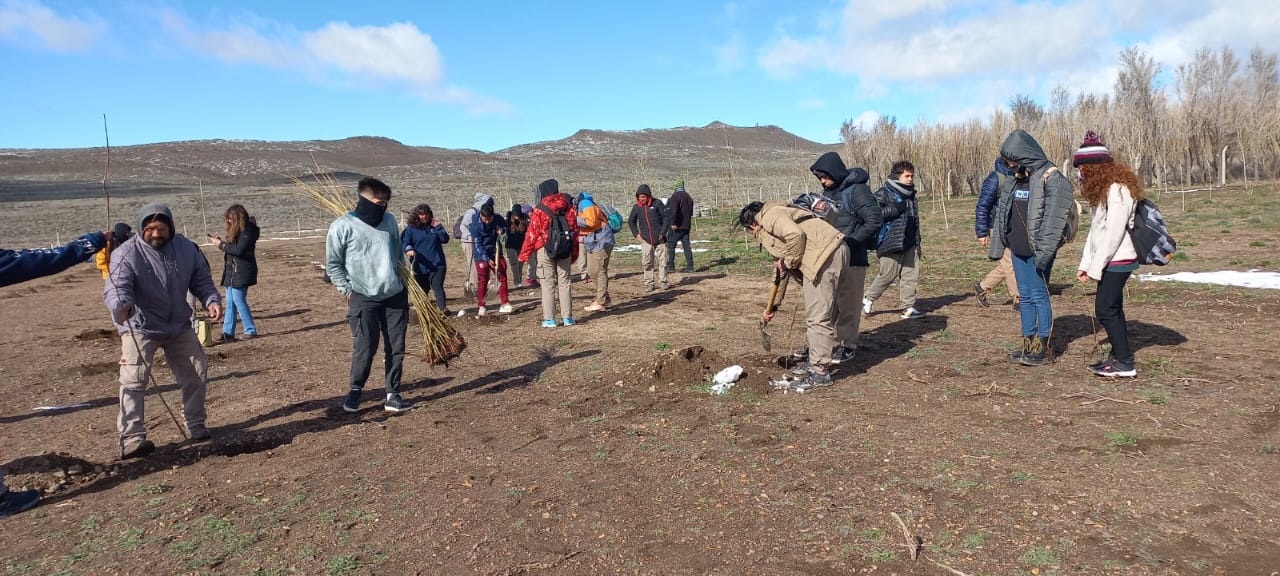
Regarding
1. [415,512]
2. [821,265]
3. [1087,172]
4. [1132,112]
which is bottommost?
[415,512]

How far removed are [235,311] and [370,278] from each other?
485cm

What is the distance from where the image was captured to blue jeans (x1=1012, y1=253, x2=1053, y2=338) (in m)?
6.32

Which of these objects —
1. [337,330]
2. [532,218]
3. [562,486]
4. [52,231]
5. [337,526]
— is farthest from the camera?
[52,231]

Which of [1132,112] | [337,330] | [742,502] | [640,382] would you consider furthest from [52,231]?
[1132,112]

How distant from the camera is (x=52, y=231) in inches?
1337

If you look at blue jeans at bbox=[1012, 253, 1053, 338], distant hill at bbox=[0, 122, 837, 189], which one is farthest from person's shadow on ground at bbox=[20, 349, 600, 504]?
distant hill at bbox=[0, 122, 837, 189]

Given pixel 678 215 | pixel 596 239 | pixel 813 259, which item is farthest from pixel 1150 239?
pixel 678 215

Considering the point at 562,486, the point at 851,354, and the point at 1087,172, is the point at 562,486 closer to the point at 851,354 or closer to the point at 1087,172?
the point at 851,354

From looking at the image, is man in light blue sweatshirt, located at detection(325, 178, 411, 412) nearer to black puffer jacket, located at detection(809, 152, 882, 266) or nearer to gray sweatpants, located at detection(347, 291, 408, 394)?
gray sweatpants, located at detection(347, 291, 408, 394)

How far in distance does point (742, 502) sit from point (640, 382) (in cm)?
266

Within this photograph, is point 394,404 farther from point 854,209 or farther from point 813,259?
point 854,209

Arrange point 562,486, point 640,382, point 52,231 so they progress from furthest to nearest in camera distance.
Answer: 1. point 52,231
2. point 640,382
3. point 562,486

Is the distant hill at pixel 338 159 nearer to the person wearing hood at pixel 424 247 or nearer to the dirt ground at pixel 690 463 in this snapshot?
the person wearing hood at pixel 424 247

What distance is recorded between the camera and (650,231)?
12.6 meters
